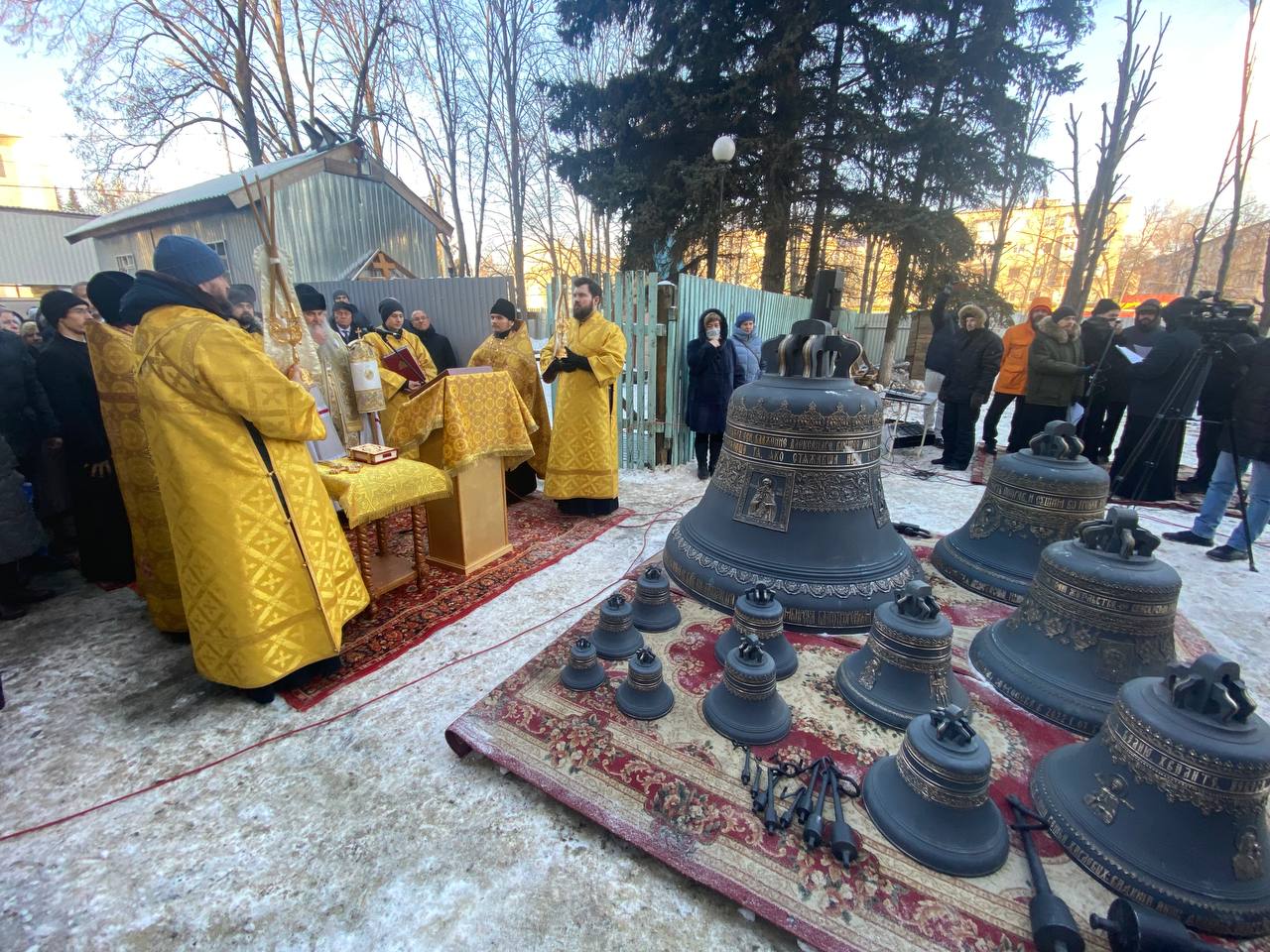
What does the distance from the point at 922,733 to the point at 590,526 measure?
369 cm

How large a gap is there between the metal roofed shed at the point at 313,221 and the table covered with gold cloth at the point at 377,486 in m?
12.0

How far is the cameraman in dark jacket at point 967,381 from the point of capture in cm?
695

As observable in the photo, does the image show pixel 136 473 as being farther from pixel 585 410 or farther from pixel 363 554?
pixel 585 410

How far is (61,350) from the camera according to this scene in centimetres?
381

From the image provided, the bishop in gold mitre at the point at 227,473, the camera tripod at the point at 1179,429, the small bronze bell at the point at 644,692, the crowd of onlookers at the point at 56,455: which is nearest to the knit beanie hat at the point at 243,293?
the crowd of onlookers at the point at 56,455

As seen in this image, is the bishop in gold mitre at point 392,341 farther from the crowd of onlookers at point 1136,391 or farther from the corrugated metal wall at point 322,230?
the corrugated metal wall at point 322,230

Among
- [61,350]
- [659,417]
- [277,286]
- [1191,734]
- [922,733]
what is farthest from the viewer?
[659,417]

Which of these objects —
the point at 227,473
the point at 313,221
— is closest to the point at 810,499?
the point at 227,473

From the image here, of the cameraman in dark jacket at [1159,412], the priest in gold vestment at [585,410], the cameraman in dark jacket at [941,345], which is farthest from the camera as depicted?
the cameraman in dark jacket at [941,345]

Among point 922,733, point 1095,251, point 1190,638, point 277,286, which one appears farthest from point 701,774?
point 1095,251

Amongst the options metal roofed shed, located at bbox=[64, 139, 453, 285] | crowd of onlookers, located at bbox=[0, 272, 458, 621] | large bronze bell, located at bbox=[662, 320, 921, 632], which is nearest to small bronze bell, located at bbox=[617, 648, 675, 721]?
large bronze bell, located at bbox=[662, 320, 921, 632]

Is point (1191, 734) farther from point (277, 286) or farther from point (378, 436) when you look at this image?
point (378, 436)

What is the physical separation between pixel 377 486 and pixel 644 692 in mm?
1942

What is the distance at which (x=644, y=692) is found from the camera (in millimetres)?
2459
